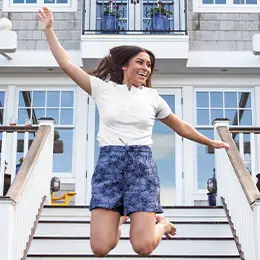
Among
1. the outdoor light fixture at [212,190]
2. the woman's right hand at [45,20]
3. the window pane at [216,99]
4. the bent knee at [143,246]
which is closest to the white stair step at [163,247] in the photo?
the outdoor light fixture at [212,190]

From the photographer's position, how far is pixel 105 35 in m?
8.77

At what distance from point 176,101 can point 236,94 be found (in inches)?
35.1

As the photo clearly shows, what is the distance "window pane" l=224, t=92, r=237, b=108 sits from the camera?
9154mm

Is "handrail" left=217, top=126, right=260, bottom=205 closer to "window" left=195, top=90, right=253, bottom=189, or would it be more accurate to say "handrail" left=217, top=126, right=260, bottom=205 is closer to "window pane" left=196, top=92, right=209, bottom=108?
"window" left=195, top=90, right=253, bottom=189

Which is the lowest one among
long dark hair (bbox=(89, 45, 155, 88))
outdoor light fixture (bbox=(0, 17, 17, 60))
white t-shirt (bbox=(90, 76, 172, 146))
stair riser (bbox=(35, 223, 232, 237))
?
stair riser (bbox=(35, 223, 232, 237))

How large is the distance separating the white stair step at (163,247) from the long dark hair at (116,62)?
2774 millimetres

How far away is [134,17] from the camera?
366 inches

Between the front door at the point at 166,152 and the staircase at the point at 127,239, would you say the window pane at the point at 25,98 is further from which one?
the staircase at the point at 127,239

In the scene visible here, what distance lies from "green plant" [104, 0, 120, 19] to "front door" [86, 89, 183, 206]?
1.26m

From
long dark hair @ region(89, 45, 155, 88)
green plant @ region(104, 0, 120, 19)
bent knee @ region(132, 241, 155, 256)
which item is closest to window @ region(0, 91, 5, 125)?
green plant @ region(104, 0, 120, 19)

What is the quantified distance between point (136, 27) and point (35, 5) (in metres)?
1.54

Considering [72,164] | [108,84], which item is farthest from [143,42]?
[108,84]

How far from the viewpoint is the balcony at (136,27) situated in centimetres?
866

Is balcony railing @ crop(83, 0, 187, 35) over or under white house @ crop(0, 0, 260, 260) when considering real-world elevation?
over
